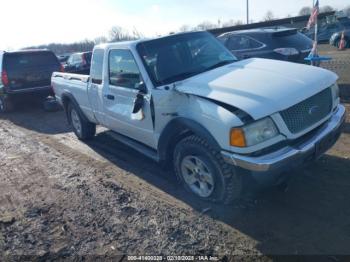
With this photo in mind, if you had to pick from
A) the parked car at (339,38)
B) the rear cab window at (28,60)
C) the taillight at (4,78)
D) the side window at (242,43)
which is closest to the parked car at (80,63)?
the rear cab window at (28,60)

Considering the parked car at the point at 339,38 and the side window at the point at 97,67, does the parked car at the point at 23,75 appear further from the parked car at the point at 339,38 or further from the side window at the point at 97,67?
the parked car at the point at 339,38

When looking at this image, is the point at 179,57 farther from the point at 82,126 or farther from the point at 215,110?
the point at 82,126

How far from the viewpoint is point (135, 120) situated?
473 cm

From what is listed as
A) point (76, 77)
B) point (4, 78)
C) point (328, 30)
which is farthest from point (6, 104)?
point (328, 30)

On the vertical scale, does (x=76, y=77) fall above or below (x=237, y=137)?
above

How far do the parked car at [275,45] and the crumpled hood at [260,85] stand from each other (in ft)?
14.0

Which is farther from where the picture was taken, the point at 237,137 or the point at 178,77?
the point at 178,77

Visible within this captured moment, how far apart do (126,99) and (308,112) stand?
8.03 feet

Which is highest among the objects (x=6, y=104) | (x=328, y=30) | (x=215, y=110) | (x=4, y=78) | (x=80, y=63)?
(x=215, y=110)

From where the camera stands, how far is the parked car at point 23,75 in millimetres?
10227

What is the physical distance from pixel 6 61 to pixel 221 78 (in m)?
8.57

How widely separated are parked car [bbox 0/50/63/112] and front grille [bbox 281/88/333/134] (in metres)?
8.88

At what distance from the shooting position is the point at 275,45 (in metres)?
8.59

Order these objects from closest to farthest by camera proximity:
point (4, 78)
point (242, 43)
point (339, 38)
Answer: point (242, 43) → point (4, 78) → point (339, 38)
